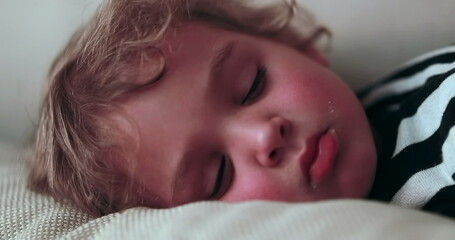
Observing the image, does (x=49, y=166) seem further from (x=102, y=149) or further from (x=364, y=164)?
(x=364, y=164)

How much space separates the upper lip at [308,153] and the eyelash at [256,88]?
7 cm

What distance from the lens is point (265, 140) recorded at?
58 centimetres

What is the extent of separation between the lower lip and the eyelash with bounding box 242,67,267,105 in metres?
0.08

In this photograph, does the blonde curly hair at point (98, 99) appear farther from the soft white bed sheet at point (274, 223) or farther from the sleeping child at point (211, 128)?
the soft white bed sheet at point (274, 223)

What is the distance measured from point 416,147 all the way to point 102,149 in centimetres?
30

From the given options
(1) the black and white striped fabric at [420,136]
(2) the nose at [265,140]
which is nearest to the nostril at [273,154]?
(2) the nose at [265,140]

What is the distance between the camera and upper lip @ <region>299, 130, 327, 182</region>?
1.95 ft

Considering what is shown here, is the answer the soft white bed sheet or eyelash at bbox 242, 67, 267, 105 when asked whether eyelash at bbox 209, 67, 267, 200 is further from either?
the soft white bed sheet

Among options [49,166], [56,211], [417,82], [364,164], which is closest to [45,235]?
[56,211]

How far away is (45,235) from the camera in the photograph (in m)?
0.52

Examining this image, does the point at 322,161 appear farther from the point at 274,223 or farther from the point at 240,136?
the point at 274,223

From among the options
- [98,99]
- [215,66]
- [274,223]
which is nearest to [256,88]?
[215,66]

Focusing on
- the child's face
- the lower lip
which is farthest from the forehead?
the lower lip

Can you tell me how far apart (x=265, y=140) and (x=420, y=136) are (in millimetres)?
161
